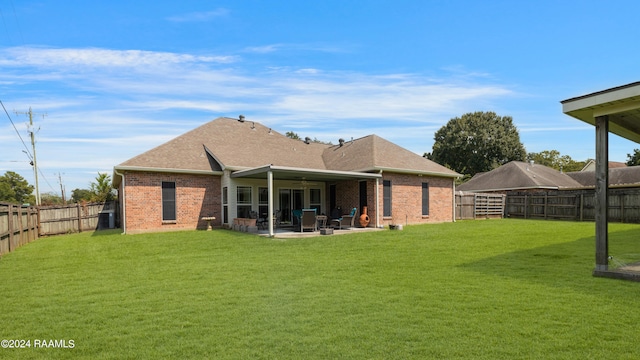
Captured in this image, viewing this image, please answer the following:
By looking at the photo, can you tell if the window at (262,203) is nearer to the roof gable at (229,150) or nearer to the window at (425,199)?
the roof gable at (229,150)

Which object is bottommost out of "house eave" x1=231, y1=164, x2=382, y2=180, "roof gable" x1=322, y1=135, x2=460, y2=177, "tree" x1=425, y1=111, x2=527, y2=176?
"house eave" x1=231, y1=164, x2=382, y2=180

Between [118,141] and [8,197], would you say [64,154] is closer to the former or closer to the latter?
[118,141]

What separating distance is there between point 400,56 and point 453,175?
9.70 meters

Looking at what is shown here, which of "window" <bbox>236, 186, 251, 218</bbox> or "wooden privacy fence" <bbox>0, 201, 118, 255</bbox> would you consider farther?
"window" <bbox>236, 186, 251, 218</bbox>

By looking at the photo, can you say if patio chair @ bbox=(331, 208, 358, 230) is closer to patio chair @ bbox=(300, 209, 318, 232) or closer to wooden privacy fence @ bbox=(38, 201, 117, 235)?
patio chair @ bbox=(300, 209, 318, 232)

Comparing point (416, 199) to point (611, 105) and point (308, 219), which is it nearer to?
point (308, 219)

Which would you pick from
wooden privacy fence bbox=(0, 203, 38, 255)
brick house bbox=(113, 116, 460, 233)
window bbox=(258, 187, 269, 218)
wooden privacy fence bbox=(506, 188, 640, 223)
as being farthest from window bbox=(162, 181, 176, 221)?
wooden privacy fence bbox=(506, 188, 640, 223)

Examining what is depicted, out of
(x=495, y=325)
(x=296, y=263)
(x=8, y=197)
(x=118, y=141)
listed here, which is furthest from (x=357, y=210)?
(x=8, y=197)

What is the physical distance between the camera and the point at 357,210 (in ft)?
60.1

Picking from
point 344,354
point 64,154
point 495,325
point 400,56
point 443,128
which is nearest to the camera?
point 344,354

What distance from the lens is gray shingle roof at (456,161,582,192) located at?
29.5m

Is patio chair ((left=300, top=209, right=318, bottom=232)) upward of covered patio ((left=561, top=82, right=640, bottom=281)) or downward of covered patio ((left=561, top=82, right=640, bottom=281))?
downward

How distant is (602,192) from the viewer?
6.78 meters

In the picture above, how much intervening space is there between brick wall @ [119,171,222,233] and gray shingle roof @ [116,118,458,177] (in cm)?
55
